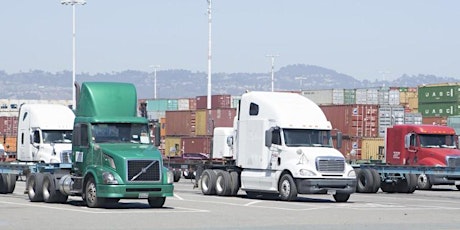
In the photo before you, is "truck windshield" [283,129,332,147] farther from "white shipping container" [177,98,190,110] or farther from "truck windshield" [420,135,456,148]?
"white shipping container" [177,98,190,110]

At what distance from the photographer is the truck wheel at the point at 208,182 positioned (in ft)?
121

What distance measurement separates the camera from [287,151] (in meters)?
33.6

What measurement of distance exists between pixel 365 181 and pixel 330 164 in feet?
29.9

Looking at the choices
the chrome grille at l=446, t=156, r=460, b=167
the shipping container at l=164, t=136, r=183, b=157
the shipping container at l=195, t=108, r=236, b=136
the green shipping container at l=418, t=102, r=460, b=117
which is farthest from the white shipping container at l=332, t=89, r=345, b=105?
the chrome grille at l=446, t=156, r=460, b=167

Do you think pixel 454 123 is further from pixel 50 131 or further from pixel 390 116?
pixel 50 131

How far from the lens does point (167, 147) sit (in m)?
74.2

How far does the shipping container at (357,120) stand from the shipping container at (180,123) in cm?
1423

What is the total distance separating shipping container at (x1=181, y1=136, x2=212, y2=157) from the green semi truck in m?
36.3

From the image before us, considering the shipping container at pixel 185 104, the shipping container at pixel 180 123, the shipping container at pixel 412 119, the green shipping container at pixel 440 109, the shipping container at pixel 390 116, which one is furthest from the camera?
the shipping container at pixel 185 104

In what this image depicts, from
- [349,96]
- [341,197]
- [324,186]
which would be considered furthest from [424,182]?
[349,96]

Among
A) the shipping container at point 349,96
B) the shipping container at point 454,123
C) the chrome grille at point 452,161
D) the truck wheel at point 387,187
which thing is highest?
the shipping container at point 349,96

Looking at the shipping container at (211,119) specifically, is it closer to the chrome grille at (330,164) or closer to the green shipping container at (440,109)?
the green shipping container at (440,109)

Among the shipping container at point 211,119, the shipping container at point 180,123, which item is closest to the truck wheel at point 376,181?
the shipping container at point 211,119

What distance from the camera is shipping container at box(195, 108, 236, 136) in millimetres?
67331
